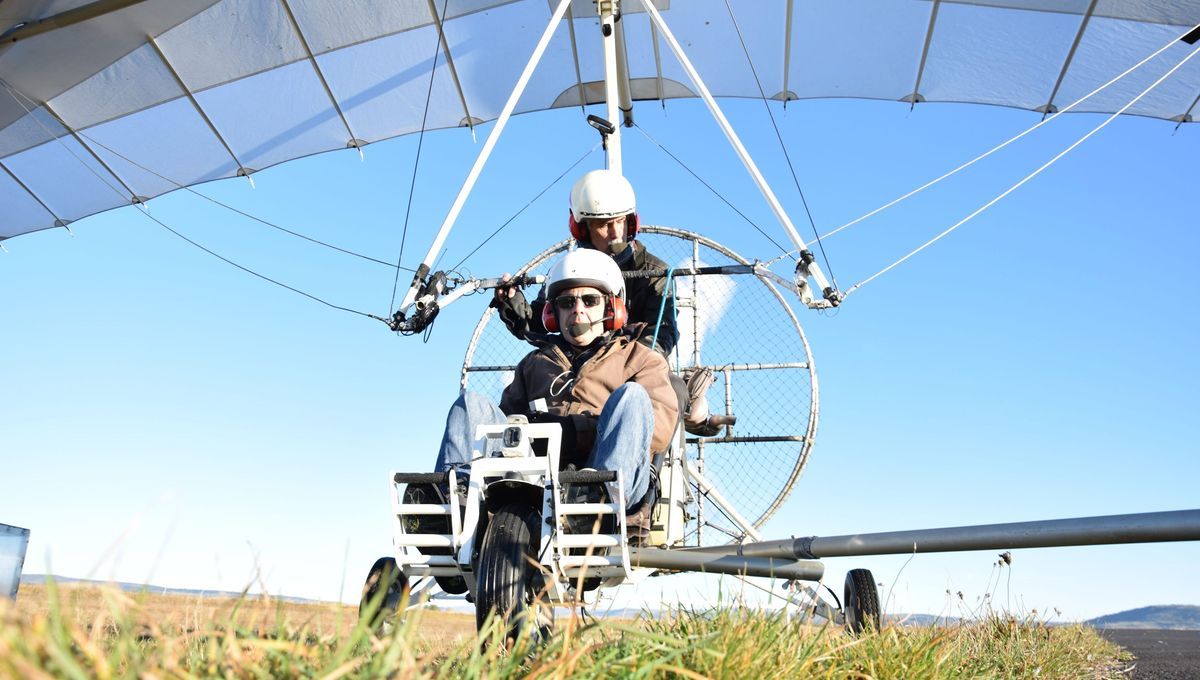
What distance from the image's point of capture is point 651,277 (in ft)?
19.6

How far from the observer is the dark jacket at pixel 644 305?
5.84 meters

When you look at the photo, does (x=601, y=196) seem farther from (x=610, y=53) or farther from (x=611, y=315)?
(x=610, y=53)

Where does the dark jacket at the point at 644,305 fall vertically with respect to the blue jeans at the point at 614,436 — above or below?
above

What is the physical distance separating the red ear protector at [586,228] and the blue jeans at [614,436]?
2247 millimetres

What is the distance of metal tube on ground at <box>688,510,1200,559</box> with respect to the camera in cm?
290

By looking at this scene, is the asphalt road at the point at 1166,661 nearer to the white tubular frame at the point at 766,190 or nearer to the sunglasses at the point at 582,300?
the white tubular frame at the point at 766,190

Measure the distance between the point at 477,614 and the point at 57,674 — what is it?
253cm

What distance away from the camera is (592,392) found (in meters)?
4.95

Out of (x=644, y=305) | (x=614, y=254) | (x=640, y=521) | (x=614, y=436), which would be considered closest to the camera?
(x=614, y=436)

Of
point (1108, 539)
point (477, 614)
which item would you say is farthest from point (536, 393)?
point (1108, 539)

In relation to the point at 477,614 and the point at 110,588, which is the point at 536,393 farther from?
the point at 110,588

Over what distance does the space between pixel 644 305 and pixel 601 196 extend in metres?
0.82

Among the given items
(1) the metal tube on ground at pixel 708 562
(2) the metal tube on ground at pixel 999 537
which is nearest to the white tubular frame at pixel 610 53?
(1) the metal tube on ground at pixel 708 562

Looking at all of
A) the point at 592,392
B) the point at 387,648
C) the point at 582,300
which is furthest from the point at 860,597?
the point at 387,648
